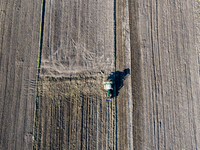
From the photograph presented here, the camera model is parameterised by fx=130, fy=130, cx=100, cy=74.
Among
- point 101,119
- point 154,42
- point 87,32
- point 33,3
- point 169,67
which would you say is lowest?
point 101,119

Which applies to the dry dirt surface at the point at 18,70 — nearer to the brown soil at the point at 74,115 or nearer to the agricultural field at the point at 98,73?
the agricultural field at the point at 98,73

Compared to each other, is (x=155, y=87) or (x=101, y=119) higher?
(x=155, y=87)

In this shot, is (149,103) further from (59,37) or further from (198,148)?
(59,37)

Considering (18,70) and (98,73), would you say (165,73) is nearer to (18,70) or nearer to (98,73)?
(98,73)

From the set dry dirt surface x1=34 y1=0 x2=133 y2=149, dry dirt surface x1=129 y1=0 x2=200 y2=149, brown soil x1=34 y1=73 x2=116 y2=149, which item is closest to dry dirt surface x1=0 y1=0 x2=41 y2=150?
dry dirt surface x1=34 y1=0 x2=133 y2=149

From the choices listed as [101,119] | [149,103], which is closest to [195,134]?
[149,103]

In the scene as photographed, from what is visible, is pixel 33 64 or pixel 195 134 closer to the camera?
pixel 195 134

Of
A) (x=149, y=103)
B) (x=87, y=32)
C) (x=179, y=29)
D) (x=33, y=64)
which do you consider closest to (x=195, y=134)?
(x=149, y=103)
